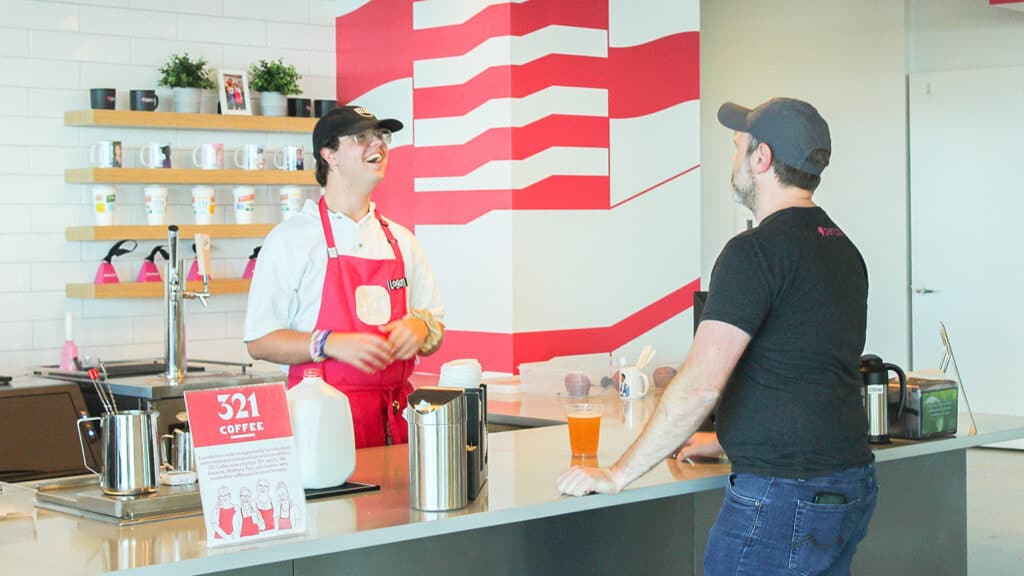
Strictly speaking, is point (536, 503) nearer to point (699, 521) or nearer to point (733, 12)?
point (699, 521)

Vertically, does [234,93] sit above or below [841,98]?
below

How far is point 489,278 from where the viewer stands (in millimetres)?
5879

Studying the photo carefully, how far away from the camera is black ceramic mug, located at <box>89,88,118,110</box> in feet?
18.7

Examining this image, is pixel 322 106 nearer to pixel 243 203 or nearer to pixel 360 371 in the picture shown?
pixel 243 203

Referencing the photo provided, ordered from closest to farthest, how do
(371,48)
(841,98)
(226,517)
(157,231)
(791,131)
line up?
(226,517) < (791,131) < (157,231) < (371,48) < (841,98)

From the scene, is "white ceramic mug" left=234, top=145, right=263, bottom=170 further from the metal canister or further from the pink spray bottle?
the metal canister

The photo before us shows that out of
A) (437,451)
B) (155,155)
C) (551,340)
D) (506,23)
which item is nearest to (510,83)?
(506,23)

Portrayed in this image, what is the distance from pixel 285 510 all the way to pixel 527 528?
0.84 meters

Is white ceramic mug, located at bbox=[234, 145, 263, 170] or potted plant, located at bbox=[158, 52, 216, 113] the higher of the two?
potted plant, located at bbox=[158, 52, 216, 113]

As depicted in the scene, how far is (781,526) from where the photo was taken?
255 cm

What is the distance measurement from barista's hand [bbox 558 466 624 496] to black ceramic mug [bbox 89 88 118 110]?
3.83 m

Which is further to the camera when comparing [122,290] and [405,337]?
[122,290]

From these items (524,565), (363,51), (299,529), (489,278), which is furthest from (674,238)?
(299,529)

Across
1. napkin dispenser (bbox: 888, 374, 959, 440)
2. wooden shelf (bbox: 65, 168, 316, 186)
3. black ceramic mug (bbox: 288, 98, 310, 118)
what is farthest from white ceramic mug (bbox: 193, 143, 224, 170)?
napkin dispenser (bbox: 888, 374, 959, 440)
